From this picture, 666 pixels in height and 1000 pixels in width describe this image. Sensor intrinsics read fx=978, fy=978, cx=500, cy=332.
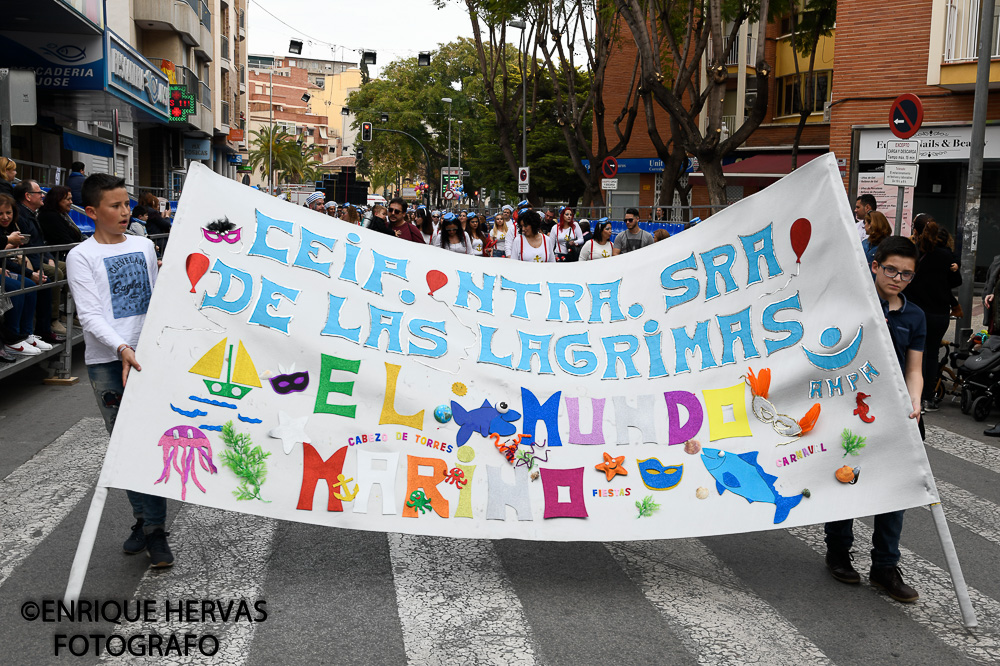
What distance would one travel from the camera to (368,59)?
72875 mm

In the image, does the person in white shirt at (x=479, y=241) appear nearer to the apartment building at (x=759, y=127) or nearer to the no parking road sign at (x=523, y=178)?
the no parking road sign at (x=523, y=178)

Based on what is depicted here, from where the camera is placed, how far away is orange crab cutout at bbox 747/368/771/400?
4.92m

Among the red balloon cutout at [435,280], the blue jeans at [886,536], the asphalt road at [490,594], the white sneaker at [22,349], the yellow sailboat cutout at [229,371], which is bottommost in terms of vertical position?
the asphalt road at [490,594]

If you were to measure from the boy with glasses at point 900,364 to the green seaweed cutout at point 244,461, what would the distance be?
2830mm

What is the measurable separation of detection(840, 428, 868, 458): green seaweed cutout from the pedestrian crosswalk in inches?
28.3

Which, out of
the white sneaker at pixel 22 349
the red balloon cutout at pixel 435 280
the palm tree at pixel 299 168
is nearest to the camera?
the red balloon cutout at pixel 435 280

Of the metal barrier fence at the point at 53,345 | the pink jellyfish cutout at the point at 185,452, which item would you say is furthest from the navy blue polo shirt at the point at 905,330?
A: the metal barrier fence at the point at 53,345

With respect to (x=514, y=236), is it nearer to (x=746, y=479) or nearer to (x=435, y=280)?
(x=435, y=280)

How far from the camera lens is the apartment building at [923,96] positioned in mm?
20281

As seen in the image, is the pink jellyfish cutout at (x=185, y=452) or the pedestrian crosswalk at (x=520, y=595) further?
the pink jellyfish cutout at (x=185, y=452)

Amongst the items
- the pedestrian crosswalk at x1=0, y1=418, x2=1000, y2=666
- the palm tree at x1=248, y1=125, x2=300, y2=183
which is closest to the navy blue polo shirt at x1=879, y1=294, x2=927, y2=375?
the pedestrian crosswalk at x1=0, y1=418, x2=1000, y2=666

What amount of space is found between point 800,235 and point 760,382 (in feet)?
2.62

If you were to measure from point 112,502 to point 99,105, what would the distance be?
20.5 m

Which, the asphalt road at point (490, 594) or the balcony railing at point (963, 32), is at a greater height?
the balcony railing at point (963, 32)
